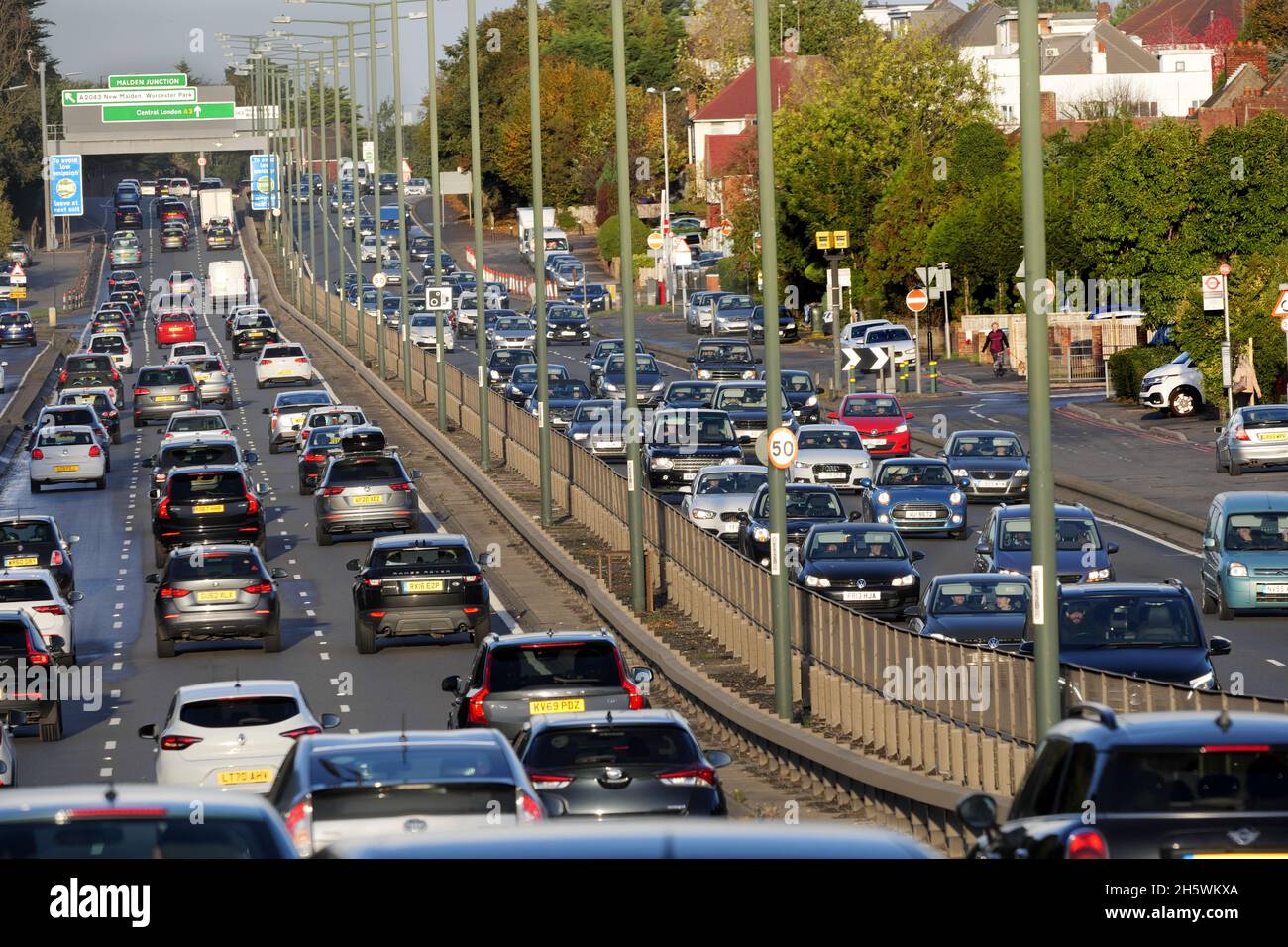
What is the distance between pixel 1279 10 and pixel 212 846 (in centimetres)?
14037

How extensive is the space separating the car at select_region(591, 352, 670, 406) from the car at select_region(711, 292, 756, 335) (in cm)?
1843

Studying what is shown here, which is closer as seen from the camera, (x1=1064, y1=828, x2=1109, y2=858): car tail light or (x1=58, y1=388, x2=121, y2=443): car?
(x1=1064, y1=828, x2=1109, y2=858): car tail light

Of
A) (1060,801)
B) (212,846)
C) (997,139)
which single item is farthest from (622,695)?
(997,139)

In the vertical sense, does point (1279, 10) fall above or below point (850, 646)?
above

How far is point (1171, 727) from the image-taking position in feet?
33.7

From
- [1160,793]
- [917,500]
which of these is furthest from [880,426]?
[1160,793]

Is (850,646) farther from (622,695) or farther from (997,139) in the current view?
(997,139)

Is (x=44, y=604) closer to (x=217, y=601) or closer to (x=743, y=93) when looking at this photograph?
(x=217, y=601)

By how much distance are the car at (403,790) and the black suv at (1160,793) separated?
3071 mm

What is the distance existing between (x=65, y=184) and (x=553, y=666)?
126905mm

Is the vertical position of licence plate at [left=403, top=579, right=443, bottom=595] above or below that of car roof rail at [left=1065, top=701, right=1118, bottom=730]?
below

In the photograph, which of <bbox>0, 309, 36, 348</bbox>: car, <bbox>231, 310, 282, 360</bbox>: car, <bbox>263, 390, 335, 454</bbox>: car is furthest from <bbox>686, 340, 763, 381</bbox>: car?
<bbox>0, 309, 36, 348</bbox>: car

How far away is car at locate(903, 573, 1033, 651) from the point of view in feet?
85.3

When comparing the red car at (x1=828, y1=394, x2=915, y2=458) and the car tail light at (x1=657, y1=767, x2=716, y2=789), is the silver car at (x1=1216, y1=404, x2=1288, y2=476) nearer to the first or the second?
the red car at (x1=828, y1=394, x2=915, y2=458)
